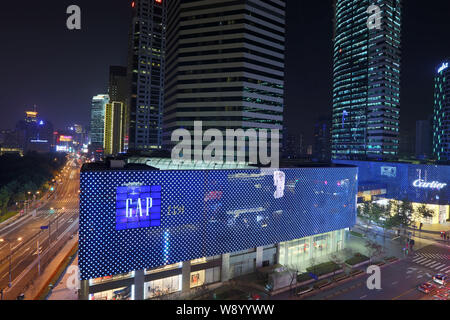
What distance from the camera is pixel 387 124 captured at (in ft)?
386

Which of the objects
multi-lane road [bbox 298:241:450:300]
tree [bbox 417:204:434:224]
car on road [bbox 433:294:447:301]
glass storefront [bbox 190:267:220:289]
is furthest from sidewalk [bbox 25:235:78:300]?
tree [bbox 417:204:434:224]

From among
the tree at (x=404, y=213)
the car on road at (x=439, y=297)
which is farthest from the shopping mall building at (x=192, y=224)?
the tree at (x=404, y=213)

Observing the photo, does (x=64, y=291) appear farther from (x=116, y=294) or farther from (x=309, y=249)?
(x=309, y=249)

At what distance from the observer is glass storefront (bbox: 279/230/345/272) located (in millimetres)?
35844

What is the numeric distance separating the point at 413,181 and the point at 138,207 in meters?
64.2

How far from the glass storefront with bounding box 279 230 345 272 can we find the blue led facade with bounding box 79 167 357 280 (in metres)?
1.55

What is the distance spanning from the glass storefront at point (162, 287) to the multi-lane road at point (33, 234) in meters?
16.0

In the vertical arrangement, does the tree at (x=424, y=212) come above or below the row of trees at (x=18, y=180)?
below

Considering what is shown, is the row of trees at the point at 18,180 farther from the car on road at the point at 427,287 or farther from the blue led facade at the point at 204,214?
the car on road at the point at 427,287

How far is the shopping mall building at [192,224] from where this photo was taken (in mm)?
24484

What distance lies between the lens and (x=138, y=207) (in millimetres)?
25875

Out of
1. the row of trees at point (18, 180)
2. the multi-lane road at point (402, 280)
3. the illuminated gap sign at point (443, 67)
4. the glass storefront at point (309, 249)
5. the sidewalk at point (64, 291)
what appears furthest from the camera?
the illuminated gap sign at point (443, 67)
